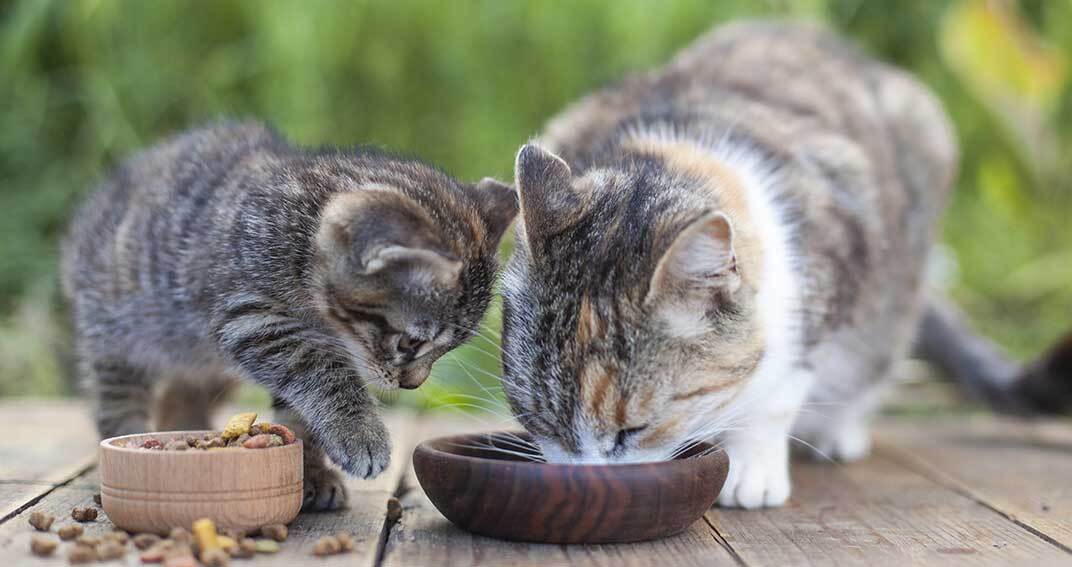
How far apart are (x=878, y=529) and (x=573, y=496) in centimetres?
Answer: 81

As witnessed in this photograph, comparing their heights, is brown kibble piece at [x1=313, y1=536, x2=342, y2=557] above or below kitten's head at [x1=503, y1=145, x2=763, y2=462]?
below

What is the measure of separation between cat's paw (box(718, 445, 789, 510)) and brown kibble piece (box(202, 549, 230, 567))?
4.22 ft

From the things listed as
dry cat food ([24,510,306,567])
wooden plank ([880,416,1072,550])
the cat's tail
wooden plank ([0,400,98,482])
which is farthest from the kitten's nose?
the cat's tail

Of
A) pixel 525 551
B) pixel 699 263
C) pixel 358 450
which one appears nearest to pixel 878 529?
pixel 699 263

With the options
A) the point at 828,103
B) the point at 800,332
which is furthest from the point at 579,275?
the point at 828,103

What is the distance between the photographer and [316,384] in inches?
105

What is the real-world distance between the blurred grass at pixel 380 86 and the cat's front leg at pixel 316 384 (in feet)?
9.30

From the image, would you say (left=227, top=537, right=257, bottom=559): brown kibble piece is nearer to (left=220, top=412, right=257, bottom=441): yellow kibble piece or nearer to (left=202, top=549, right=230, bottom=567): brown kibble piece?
(left=202, top=549, right=230, bottom=567): brown kibble piece

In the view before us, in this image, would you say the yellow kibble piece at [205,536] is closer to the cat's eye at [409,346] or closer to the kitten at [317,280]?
the kitten at [317,280]

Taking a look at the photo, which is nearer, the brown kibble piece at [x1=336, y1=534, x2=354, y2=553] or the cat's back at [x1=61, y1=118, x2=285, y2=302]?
the brown kibble piece at [x1=336, y1=534, x2=354, y2=553]

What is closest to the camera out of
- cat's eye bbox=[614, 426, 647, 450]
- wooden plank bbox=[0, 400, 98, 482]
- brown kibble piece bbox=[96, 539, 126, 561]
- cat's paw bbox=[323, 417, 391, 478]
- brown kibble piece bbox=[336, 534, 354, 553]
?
brown kibble piece bbox=[96, 539, 126, 561]

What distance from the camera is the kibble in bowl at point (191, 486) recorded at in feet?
7.51

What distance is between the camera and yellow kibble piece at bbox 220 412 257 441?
8.29 ft

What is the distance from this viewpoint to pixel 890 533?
8.42ft
